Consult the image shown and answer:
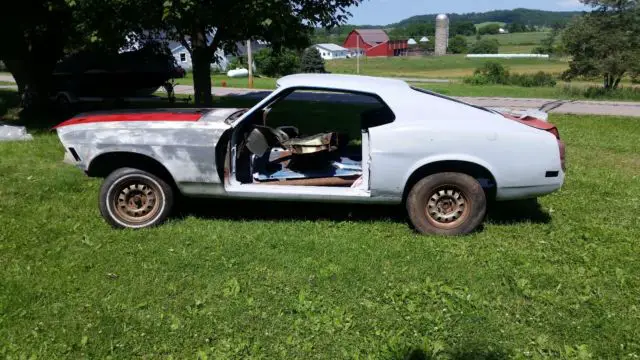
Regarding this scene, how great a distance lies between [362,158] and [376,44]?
10826 centimetres

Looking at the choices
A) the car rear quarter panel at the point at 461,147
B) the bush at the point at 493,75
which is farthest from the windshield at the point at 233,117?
the bush at the point at 493,75

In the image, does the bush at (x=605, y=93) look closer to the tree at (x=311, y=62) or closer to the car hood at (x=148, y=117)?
the tree at (x=311, y=62)

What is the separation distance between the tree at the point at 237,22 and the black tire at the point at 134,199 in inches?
196

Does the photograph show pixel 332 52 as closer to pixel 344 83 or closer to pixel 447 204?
pixel 344 83

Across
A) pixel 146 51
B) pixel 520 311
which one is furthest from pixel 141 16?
pixel 520 311

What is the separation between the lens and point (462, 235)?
5117mm

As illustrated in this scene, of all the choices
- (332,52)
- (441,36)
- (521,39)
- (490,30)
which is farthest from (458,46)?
(490,30)

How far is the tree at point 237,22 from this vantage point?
976 cm

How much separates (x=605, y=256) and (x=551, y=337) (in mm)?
1614

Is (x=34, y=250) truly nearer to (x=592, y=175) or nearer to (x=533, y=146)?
(x=533, y=146)

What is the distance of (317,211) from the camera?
5.91 meters

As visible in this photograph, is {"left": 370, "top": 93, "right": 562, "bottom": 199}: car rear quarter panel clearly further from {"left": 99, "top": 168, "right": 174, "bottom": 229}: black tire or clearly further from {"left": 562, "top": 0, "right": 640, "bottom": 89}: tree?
{"left": 562, "top": 0, "right": 640, "bottom": 89}: tree

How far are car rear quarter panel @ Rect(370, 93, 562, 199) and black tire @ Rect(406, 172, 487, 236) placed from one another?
18 cm

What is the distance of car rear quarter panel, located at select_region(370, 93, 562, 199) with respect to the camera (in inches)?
192
